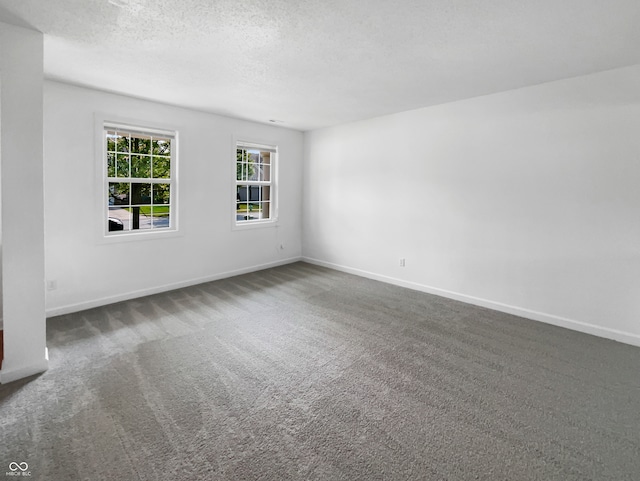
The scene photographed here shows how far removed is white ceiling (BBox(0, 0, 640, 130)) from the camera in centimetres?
214

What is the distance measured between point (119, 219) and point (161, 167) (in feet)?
2.91

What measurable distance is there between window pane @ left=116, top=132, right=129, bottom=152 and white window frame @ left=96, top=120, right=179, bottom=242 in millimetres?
65

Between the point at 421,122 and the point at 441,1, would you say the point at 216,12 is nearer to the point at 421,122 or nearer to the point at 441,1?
the point at 441,1

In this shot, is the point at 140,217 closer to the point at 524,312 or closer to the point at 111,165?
the point at 111,165

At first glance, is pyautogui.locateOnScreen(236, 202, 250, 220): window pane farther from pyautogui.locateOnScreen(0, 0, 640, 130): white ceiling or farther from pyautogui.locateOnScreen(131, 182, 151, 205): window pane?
pyautogui.locateOnScreen(0, 0, 640, 130): white ceiling

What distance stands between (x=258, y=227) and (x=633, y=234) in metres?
4.87

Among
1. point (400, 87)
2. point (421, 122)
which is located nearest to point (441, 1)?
point (400, 87)

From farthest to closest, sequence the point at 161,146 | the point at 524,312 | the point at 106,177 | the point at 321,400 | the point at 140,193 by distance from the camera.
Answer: the point at 161,146
the point at 140,193
the point at 106,177
the point at 524,312
the point at 321,400

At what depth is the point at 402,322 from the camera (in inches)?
144

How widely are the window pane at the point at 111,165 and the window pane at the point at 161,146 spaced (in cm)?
52

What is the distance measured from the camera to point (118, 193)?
419 cm

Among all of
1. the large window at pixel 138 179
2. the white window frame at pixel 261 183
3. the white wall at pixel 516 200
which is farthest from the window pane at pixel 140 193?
the white wall at pixel 516 200

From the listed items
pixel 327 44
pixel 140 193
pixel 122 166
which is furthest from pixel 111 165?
pixel 327 44

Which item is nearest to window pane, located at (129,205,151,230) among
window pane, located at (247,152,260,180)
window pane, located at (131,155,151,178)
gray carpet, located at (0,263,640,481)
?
window pane, located at (131,155,151,178)
